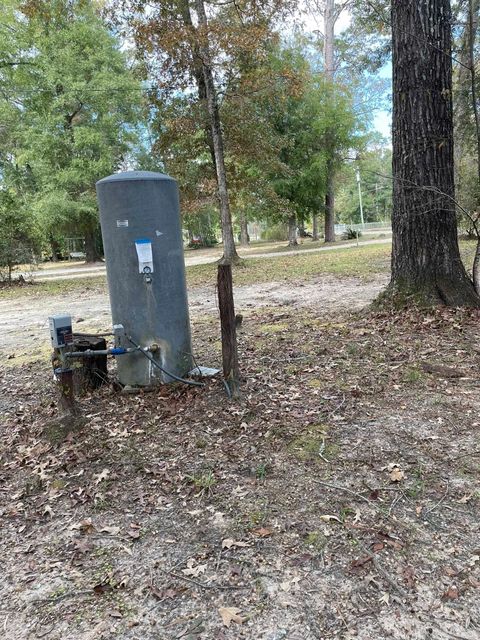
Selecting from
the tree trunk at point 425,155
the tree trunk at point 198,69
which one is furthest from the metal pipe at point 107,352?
the tree trunk at point 198,69

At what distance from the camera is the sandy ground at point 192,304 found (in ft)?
23.5

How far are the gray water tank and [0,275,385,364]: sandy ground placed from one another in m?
2.99

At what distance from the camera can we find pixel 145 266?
3.74m

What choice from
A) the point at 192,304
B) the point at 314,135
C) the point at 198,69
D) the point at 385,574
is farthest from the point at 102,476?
the point at 314,135

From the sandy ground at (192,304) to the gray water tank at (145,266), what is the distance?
299 cm

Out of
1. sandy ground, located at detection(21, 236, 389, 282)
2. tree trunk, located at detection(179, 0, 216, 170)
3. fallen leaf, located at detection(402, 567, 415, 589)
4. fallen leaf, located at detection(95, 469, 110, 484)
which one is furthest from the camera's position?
sandy ground, located at detection(21, 236, 389, 282)

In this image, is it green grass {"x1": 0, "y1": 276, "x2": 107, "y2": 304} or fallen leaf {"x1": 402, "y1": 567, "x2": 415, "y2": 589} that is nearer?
fallen leaf {"x1": 402, "y1": 567, "x2": 415, "y2": 589}

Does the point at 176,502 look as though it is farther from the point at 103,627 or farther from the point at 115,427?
the point at 115,427

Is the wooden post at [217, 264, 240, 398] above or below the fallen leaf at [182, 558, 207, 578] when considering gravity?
above

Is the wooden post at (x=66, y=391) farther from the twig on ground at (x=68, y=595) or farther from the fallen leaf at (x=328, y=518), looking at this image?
the fallen leaf at (x=328, y=518)

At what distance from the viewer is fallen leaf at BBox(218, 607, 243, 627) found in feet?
5.76

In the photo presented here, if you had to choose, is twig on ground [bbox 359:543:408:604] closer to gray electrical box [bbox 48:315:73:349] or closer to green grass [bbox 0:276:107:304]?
gray electrical box [bbox 48:315:73:349]

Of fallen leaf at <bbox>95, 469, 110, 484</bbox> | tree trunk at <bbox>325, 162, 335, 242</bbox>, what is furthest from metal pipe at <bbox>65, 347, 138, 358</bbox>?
tree trunk at <bbox>325, 162, 335, 242</bbox>

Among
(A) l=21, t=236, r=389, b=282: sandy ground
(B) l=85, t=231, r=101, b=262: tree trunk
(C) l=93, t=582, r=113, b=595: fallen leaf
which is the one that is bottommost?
(C) l=93, t=582, r=113, b=595: fallen leaf
